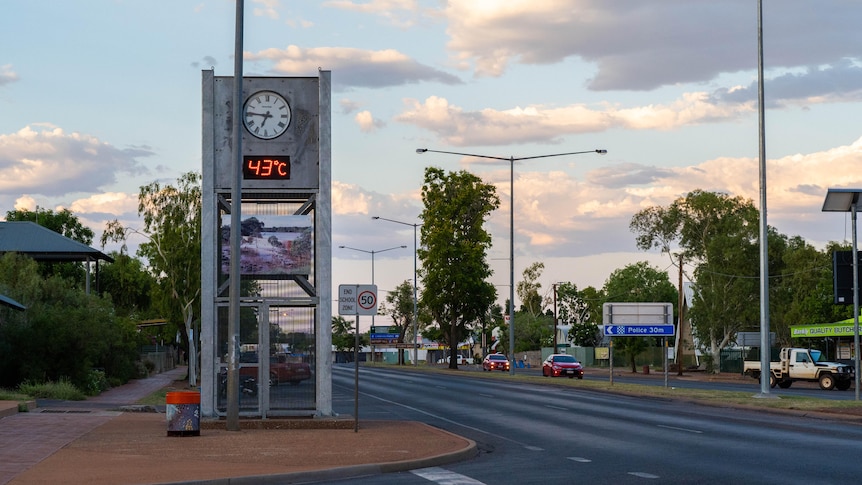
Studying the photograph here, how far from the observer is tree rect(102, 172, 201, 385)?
2064 inches

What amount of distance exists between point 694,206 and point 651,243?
4976mm

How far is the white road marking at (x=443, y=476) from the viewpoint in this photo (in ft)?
47.2

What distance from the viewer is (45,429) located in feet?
71.4

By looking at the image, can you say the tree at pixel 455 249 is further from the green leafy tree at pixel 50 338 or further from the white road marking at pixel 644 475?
the white road marking at pixel 644 475

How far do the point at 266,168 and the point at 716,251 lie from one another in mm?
62145

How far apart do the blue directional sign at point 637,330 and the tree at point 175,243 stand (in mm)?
19146

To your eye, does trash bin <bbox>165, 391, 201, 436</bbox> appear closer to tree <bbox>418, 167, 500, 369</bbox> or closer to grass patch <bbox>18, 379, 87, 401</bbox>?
grass patch <bbox>18, 379, 87, 401</bbox>

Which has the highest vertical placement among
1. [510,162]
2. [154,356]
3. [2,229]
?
[510,162]

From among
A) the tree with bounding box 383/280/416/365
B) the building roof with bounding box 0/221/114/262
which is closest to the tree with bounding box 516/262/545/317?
the tree with bounding box 383/280/416/365

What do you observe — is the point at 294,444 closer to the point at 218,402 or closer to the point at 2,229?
the point at 218,402

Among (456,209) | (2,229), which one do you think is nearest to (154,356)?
(2,229)

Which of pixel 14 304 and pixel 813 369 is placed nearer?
pixel 14 304

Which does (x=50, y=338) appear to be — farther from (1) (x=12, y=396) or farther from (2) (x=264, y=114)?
(2) (x=264, y=114)

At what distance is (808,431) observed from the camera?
23.0 metres
